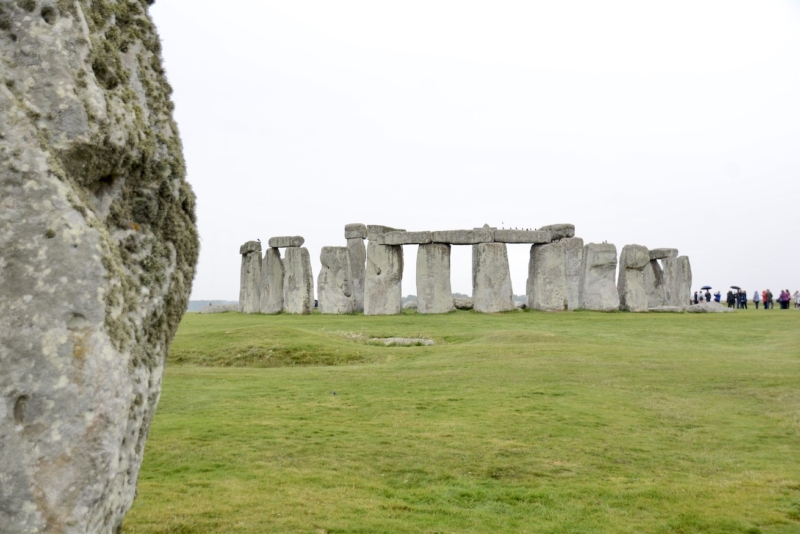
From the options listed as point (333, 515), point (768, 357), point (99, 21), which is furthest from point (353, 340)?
point (99, 21)

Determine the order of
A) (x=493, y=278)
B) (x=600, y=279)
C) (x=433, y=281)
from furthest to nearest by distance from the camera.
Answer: (x=600, y=279) < (x=433, y=281) < (x=493, y=278)

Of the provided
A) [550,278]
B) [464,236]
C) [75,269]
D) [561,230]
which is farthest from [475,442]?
[561,230]

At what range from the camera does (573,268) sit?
40.0 meters

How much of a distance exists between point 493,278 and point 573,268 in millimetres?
8201

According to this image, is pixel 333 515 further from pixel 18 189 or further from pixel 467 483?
pixel 18 189

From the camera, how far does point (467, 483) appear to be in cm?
862

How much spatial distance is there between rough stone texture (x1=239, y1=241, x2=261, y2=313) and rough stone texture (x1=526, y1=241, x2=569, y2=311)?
13736 mm

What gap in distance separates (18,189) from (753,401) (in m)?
13.3

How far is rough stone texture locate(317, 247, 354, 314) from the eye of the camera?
118ft

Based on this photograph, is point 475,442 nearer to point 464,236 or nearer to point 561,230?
point 464,236

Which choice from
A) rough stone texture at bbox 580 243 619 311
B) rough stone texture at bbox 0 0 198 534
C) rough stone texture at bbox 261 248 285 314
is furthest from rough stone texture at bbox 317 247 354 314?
rough stone texture at bbox 0 0 198 534

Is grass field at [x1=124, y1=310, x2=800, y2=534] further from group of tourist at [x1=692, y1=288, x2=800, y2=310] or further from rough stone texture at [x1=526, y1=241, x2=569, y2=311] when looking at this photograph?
group of tourist at [x1=692, y1=288, x2=800, y2=310]

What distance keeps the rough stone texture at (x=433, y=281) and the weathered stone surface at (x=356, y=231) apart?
231 inches

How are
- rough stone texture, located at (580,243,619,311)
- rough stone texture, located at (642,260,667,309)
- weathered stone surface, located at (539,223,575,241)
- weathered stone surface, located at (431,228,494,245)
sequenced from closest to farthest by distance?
weathered stone surface, located at (431,228,494,245) < rough stone texture, located at (580,243,619,311) < weathered stone surface, located at (539,223,575,241) < rough stone texture, located at (642,260,667,309)
